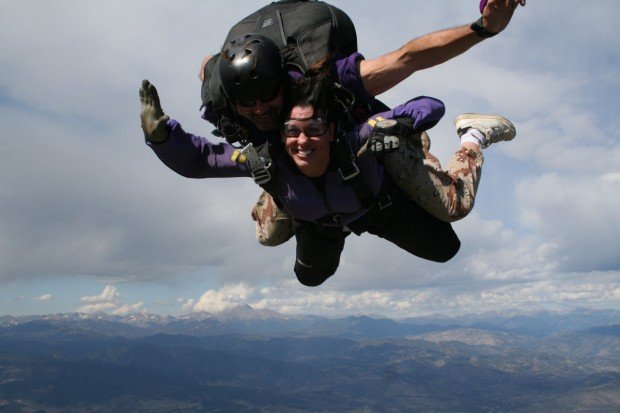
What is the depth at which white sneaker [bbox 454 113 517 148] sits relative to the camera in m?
5.46

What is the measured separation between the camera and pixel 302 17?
4145 millimetres

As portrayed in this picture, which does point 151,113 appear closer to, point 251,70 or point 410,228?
point 251,70

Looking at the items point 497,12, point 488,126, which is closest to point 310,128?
point 497,12

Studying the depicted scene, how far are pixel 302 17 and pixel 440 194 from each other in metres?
2.16

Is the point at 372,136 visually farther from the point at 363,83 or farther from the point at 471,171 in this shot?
the point at 471,171

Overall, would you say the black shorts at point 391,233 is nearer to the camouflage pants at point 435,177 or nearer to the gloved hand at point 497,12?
the camouflage pants at point 435,177

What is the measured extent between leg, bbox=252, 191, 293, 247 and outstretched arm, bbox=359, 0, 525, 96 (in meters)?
2.09

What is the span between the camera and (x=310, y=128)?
399 cm

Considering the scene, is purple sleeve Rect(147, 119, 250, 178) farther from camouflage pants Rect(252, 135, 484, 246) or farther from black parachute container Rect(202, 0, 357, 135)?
camouflage pants Rect(252, 135, 484, 246)

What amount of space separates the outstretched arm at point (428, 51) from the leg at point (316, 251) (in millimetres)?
1921

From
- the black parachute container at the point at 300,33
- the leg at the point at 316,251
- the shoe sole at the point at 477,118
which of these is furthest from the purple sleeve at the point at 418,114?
the shoe sole at the point at 477,118

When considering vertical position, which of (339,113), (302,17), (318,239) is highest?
(302,17)

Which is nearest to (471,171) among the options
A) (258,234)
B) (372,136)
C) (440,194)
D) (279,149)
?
(440,194)

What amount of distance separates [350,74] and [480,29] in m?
1.08
